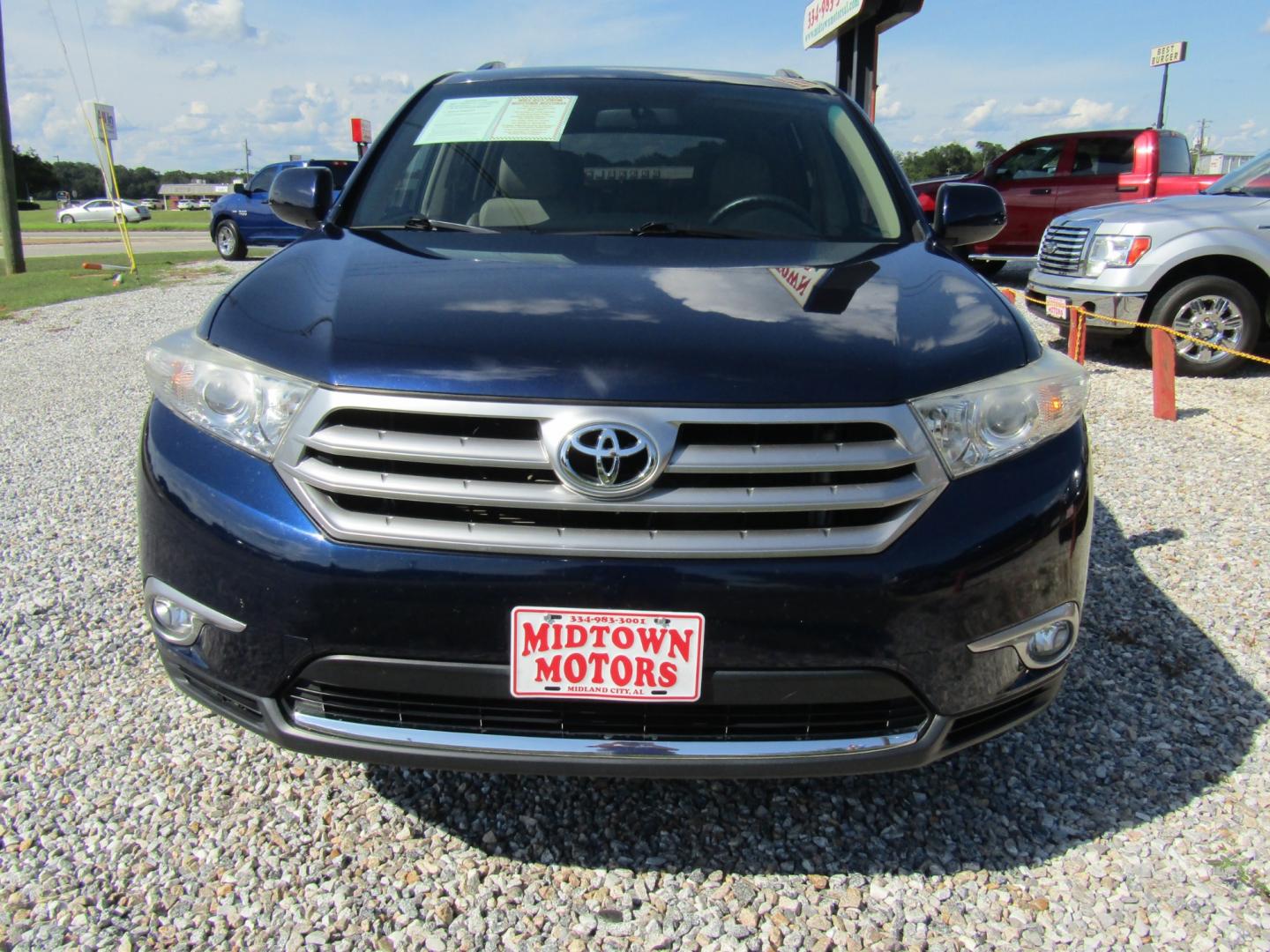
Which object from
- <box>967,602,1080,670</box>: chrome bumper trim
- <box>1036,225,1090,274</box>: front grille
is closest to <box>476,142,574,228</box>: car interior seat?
<box>967,602,1080,670</box>: chrome bumper trim

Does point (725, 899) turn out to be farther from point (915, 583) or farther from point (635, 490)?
point (635, 490)

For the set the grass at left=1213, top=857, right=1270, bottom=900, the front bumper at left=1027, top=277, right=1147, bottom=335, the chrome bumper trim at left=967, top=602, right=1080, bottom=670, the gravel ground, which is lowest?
the grass at left=1213, top=857, right=1270, bottom=900

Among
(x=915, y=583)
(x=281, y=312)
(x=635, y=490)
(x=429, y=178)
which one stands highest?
(x=429, y=178)

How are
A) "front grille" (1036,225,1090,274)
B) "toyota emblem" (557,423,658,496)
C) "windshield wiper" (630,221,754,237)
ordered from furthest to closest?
"front grille" (1036,225,1090,274)
"windshield wiper" (630,221,754,237)
"toyota emblem" (557,423,658,496)

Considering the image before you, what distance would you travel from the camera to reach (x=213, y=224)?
57.8 ft

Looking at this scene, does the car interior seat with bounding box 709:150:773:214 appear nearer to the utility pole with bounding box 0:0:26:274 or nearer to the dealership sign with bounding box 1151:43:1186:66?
the utility pole with bounding box 0:0:26:274

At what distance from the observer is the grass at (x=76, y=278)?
12680mm

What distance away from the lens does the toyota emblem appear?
1675mm

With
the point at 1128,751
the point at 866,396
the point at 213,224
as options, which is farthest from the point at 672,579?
the point at 213,224

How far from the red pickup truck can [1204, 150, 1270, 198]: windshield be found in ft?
13.7

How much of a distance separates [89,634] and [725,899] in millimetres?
2227

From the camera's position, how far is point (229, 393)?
1.89m

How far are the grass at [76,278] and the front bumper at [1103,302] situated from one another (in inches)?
432

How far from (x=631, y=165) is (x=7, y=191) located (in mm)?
16342
